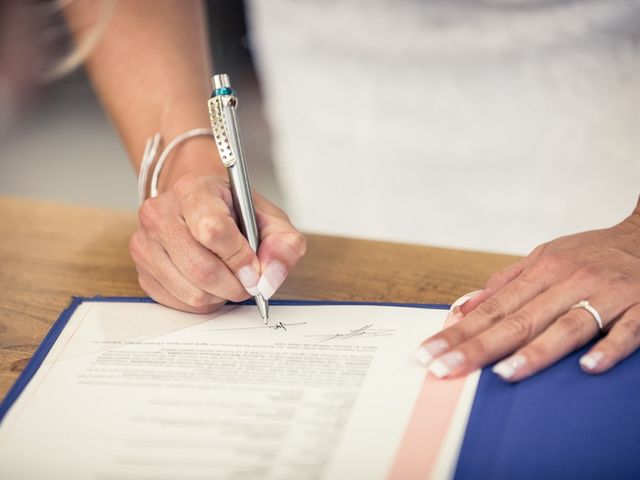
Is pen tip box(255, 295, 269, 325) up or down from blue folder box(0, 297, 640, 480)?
down

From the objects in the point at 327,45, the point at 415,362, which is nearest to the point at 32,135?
the point at 327,45

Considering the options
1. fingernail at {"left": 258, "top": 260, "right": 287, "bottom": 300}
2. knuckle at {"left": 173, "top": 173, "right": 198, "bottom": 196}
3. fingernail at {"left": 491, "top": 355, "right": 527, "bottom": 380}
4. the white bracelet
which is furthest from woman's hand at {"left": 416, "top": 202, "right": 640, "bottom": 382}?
the white bracelet

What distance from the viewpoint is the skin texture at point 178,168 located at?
72 cm

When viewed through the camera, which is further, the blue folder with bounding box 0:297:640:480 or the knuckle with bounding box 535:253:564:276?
the knuckle with bounding box 535:253:564:276

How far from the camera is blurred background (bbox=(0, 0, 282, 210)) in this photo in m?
1.50

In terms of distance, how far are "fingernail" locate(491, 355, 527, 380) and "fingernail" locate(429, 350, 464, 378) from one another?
1.2 inches

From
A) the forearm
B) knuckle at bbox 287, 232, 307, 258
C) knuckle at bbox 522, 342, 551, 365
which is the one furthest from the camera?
the forearm

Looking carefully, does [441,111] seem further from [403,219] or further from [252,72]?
[252,72]

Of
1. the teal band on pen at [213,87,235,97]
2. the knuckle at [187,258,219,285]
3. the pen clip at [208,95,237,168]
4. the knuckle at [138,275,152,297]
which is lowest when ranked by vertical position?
the knuckle at [138,275,152,297]

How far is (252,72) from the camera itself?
4.56ft

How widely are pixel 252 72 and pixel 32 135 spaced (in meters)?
2.05

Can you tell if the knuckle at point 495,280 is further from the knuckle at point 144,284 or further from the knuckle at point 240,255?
the knuckle at point 144,284

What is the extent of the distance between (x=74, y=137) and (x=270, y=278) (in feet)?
8.47
